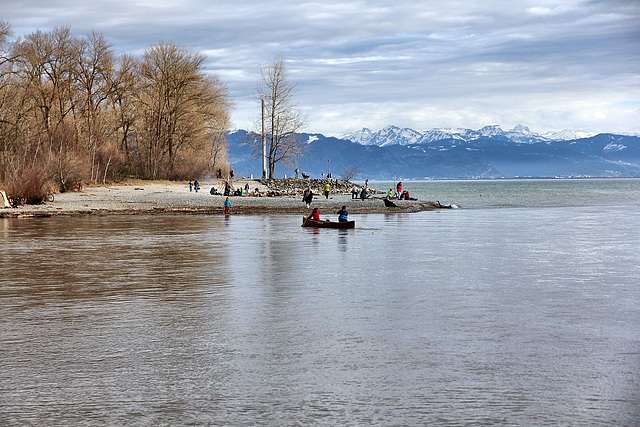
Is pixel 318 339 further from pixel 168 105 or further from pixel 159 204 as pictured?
pixel 168 105

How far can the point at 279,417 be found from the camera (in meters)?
7.00

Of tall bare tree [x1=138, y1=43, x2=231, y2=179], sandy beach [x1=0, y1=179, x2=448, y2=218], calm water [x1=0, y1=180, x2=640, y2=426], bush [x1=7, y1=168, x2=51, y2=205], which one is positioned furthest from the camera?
tall bare tree [x1=138, y1=43, x2=231, y2=179]

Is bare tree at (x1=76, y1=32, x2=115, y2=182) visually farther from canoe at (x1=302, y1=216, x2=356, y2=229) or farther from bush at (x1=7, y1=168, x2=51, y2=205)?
canoe at (x1=302, y1=216, x2=356, y2=229)

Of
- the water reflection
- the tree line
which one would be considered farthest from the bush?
the water reflection

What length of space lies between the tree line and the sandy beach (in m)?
2.77

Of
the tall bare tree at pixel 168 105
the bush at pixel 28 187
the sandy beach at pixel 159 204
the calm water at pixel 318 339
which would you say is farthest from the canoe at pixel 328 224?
the tall bare tree at pixel 168 105

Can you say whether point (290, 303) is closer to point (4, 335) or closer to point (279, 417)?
point (4, 335)

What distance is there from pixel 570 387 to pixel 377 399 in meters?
2.32

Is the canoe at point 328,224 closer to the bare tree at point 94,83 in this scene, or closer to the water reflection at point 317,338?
the water reflection at point 317,338

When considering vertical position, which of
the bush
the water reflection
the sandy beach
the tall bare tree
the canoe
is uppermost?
the tall bare tree

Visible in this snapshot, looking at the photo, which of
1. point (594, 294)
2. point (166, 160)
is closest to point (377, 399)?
point (594, 294)

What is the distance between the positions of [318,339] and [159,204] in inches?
1742

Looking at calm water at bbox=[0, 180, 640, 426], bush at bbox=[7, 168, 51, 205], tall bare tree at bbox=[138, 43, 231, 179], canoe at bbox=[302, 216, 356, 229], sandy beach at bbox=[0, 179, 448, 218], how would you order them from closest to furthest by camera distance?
calm water at bbox=[0, 180, 640, 426], canoe at bbox=[302, 216, 356, 229], sandy beach at bbox=[0, 179, 448, 218], bush at bbox=[7, 168, 51, 205], tall bare tree at bbox=[138, 43, 231, 179]

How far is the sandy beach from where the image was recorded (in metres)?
47.0
